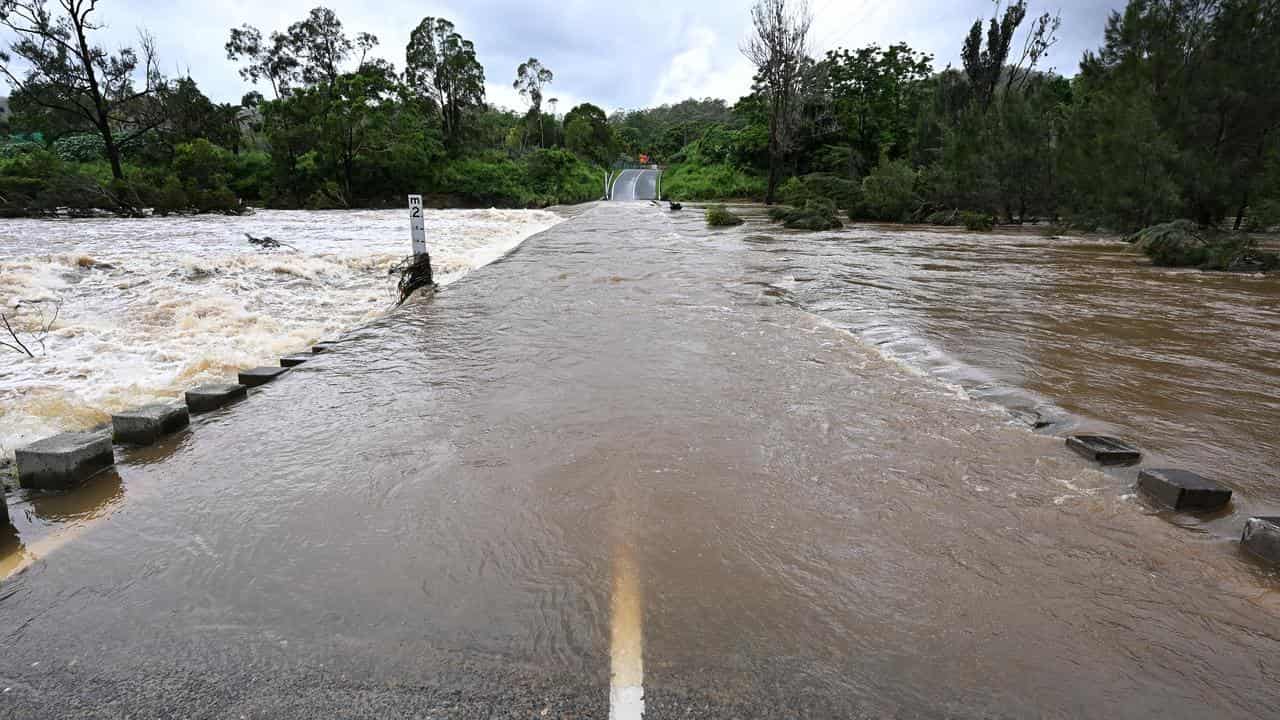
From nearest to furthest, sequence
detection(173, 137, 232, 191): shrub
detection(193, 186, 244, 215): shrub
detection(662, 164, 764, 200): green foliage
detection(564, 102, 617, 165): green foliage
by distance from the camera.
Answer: detection(193, 186, 244, 215): shrub < detection(173, 137, 232, 191): shrub < detection(662, 164, 764, 200): green foliage < detection(564, 102, 617, 165): green foliage

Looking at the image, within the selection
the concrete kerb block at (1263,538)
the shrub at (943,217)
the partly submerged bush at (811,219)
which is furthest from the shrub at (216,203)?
the concrete kerb block at (1263,538)

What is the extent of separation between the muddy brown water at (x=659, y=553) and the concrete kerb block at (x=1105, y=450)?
0.15 meters

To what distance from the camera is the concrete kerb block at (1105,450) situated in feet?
9.64

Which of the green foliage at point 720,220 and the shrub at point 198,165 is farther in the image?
the shrub at point 198,165

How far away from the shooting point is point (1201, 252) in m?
10.1

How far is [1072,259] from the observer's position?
37.2 ft

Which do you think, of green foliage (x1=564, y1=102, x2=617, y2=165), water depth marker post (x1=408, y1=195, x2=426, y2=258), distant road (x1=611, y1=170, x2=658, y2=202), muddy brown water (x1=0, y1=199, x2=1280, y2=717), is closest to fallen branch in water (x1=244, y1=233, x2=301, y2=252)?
water depth marker post (x1=408, y1=195, x2=426, y2=258)

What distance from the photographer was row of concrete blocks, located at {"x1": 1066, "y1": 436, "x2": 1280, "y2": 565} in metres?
2.19

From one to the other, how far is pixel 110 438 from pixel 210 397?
2.63ft

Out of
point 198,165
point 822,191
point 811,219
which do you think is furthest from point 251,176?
point 811,219

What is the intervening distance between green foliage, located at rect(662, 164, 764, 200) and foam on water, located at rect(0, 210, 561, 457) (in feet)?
113

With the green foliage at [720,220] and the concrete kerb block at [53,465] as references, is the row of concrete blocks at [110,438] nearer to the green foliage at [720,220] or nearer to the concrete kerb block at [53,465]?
the concrete kerb block at [53,465]

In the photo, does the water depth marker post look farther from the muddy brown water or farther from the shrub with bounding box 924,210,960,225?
the shrub with bounding box 924,210,960,225

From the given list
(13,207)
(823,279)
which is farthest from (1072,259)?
(13,207)
